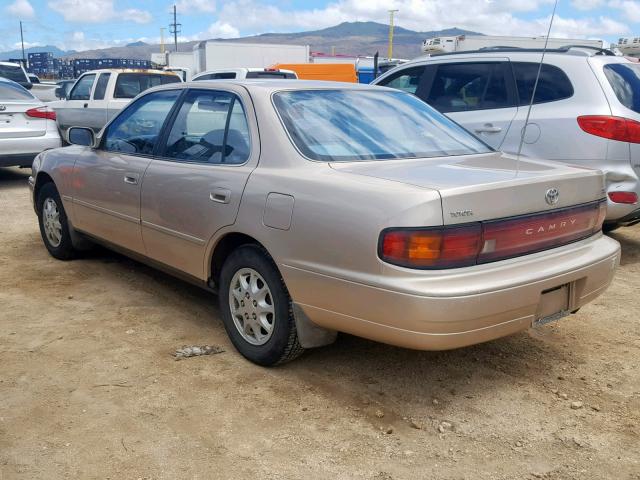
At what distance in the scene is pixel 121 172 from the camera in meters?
4.68

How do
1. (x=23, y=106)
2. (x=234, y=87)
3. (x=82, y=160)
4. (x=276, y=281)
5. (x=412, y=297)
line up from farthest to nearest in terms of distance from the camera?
1. (x=23, y=106)
2. (x=82, y=160)
3. (x=234, y=87)
4. (x=276, y=281)
5. (x=412, y=297)

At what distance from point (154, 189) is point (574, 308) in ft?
8.41

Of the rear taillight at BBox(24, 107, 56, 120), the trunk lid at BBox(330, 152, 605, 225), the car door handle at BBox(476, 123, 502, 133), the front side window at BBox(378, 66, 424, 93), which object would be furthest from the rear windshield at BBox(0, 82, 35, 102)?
the trunk lid at BBox(330, 152, 605, 225)

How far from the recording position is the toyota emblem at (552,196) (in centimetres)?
331

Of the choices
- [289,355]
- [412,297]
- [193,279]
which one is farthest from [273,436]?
[193,279]

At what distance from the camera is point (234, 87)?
4.02 metres

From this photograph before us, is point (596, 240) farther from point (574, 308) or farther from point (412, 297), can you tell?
point (412, 297)

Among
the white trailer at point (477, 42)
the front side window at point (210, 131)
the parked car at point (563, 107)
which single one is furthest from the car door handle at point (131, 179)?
the white trailer at point (477, 42)

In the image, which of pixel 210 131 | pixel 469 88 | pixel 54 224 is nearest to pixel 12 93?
pixel 54 224

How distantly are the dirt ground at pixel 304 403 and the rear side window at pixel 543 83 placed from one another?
6.65 feet

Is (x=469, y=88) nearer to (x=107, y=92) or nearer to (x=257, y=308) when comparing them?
(x=257, y=308)

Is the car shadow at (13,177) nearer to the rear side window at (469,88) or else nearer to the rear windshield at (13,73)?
the rear side window at (469,88)

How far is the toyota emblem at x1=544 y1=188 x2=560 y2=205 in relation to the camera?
3309 millimetres

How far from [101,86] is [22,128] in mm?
2953
